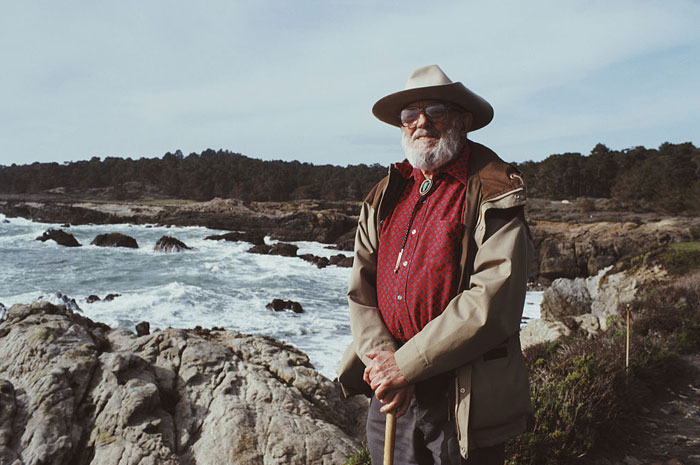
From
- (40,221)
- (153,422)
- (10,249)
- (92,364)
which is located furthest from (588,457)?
(40,221)

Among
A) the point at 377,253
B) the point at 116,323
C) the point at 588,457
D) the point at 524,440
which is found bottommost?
the point at 116,323

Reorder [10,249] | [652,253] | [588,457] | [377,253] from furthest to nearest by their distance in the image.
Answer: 1. [10,249]
2. [652,253]
3. [588,457]
4. [377,253]

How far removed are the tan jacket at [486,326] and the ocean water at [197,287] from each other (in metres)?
8.66

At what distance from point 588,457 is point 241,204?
61053 millimetres

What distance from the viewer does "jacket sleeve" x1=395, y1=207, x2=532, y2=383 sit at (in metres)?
1.91

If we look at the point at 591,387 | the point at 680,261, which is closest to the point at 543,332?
the point at 591,387

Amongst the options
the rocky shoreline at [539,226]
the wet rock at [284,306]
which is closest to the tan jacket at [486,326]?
the wet rock at [284,306]

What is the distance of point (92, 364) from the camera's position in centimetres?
537

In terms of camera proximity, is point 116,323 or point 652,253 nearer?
point 116,323

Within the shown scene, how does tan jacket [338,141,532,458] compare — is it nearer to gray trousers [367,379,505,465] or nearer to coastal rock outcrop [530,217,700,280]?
gray trousers [367,379,505,465]

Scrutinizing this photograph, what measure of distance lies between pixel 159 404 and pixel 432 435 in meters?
3.84

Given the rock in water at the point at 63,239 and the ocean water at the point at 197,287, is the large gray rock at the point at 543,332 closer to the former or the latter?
the ocean water at the point at 197,287

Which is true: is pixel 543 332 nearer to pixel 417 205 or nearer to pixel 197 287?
pixel 417 205

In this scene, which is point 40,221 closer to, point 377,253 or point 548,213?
point 548,213
